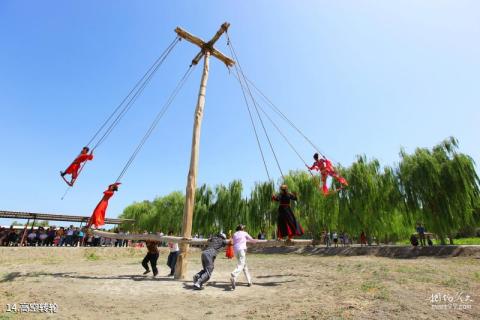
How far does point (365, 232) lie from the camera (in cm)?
2703

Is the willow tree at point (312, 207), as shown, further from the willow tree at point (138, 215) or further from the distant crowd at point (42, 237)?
the willow tree at point (138, 215)

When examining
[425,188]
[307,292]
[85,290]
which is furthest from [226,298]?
[425,188]

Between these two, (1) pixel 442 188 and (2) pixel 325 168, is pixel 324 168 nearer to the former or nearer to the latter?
(2) pixel 325 168

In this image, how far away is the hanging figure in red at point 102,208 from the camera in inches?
396

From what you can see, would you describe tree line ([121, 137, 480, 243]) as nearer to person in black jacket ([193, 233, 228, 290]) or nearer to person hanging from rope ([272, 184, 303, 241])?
person hanging from rope ([272, 184, 303, 241])

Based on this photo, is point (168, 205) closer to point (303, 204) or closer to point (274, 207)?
point (274, 207)

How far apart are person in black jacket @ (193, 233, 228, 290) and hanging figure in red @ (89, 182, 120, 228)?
416cm

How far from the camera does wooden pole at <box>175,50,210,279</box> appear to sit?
979 centimetres

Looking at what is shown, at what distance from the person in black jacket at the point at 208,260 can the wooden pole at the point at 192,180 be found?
3.87 feet

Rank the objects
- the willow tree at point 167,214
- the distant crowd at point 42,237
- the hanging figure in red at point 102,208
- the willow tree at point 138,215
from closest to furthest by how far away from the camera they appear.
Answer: the hanging figure in red at point 102,208, the distant crowd at point 42,237, the willow tree at point 167,214, the willow tree at point 138,215

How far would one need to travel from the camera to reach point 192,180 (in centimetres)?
1048

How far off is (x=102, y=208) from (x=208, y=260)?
4.63m

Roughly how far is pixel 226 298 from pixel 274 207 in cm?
2687

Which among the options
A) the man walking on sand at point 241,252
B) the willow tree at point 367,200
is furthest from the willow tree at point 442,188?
the man walking on sand at point 241,252
